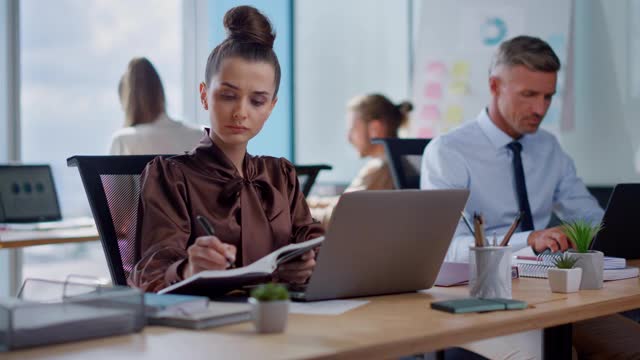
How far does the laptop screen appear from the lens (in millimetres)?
4051

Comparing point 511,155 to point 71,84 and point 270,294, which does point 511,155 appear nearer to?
point 270,294

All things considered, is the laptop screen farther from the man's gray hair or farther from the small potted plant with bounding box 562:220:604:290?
the small potted plant with bounding box 562:220:604:290

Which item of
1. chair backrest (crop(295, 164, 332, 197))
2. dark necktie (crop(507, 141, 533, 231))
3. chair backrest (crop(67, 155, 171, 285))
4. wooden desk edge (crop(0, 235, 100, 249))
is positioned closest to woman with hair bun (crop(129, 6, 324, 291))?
chair backrest (crop(67, 155, 171, 285))

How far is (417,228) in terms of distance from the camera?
1750 millimetres

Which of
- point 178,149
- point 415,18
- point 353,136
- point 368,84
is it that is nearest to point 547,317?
point 178,149

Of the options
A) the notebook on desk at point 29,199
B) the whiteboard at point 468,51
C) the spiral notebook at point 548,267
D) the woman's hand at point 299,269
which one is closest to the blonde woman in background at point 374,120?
the whiteboard at point 468,51

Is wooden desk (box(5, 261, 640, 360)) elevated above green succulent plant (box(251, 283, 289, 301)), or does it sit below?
below

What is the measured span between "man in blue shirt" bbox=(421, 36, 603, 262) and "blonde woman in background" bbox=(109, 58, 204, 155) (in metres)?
1.48

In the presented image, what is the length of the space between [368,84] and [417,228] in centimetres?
463

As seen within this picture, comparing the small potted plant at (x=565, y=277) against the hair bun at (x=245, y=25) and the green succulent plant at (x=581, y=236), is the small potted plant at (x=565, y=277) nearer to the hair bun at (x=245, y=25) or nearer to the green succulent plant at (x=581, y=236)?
the green succulent plant at (x=581, y=236)

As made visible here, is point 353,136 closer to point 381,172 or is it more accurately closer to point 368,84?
point 381,172

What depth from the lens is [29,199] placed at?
4.12 meters

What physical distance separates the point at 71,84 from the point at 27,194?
164 cm

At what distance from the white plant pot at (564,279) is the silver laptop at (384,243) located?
25cm
